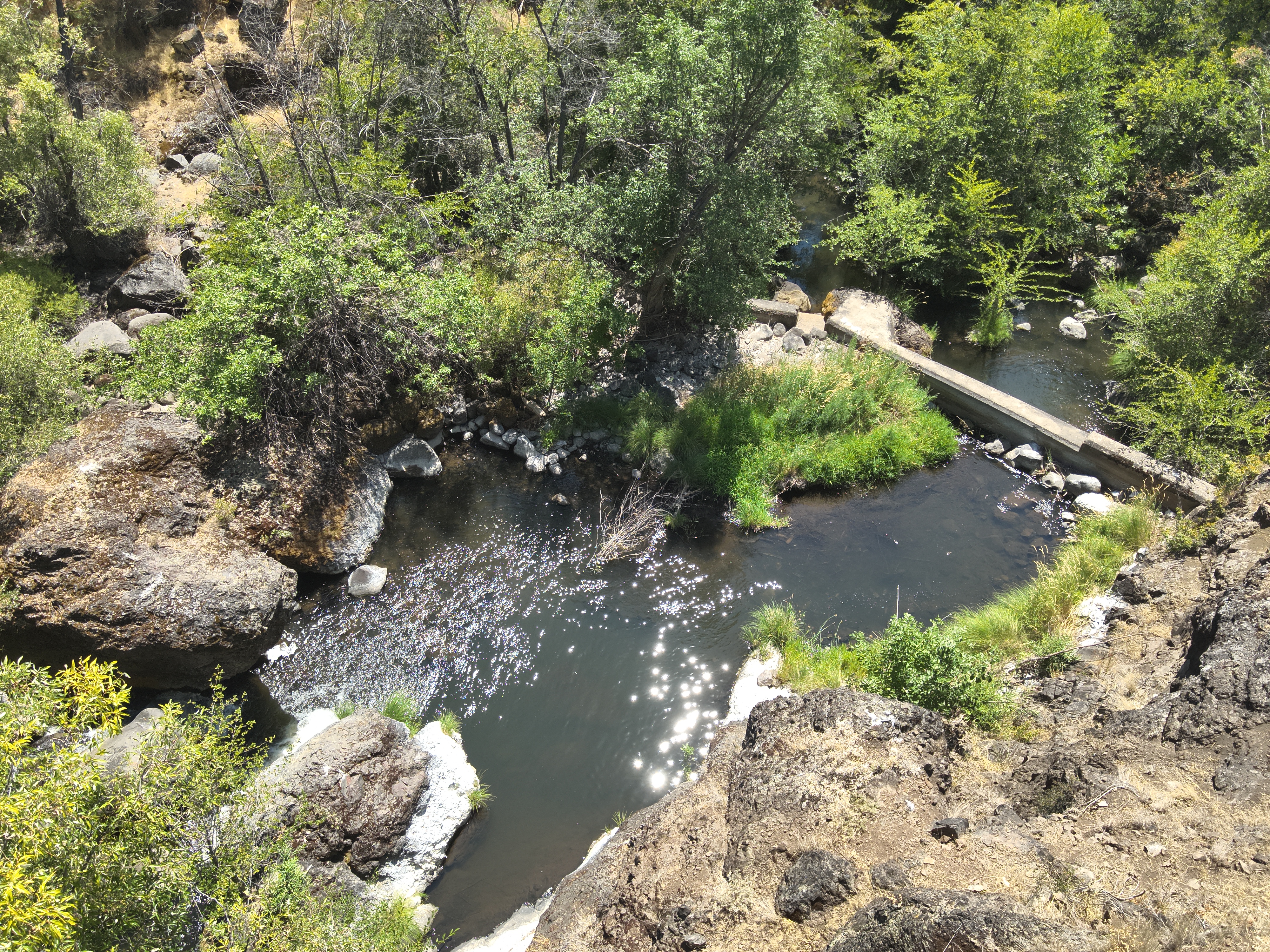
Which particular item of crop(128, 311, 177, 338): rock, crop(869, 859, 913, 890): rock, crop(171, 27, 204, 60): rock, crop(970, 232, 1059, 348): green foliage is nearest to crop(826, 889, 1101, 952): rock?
crop(869, 859, 913, 890): rock

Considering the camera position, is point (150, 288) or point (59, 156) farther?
point (59, 156)

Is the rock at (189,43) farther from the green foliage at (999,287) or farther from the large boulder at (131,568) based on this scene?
the green foliage at (999,287)

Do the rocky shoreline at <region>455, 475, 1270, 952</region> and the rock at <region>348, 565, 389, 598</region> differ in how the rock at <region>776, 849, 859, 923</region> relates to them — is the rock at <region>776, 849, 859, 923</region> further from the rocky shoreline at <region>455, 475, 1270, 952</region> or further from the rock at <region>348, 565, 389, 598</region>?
the rock at <region>348, 565, 389, 598</region>

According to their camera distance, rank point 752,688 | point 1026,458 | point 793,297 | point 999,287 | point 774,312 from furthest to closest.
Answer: point 793,297 → point 999,287 → point 774,312 → point 1026,458 → point 752,688

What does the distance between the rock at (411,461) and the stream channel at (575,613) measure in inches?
9.9

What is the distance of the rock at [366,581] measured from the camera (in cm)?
1223

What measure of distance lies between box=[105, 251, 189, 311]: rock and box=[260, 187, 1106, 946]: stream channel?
25.5ft

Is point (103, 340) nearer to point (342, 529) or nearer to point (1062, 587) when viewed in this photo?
point (342, 529)

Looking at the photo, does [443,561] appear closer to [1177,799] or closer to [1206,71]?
[1177,799]

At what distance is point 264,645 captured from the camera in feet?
36.7

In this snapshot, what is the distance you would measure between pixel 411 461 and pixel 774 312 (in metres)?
9.58

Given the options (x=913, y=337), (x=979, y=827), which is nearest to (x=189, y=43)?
(x=913, y=337)

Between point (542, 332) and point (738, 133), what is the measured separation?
547 centimetres

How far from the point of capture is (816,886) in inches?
246
